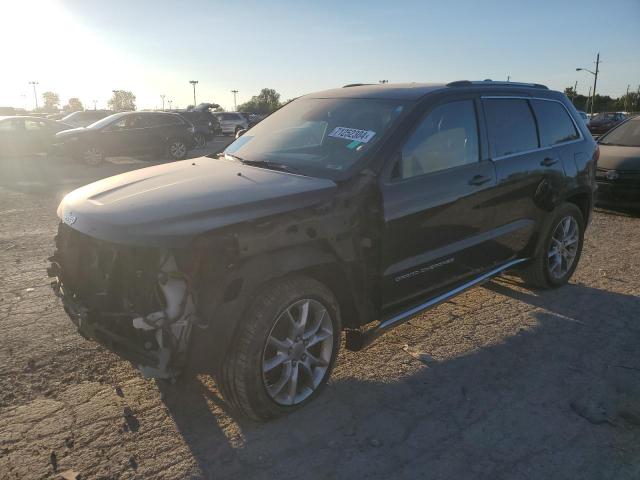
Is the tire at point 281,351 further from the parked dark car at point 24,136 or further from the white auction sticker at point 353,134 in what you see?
the parked dark car at point 24,136

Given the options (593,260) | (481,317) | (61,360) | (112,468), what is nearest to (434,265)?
(481,317)

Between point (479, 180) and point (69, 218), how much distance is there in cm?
281

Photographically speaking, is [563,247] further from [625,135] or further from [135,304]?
[625,135]

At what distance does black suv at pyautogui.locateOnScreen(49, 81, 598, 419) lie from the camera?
8.30 ft

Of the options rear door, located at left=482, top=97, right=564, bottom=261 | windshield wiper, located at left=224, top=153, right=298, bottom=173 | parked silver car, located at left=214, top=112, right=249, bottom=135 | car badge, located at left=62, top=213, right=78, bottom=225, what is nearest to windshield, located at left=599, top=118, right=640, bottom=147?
rear door, located at left=482, top=97, right=564, bottom=261

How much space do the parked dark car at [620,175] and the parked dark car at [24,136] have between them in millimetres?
16061

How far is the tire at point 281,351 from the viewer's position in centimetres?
263

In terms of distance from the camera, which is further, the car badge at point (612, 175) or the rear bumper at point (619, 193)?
the car badge at point (612, 175)

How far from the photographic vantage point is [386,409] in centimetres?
304

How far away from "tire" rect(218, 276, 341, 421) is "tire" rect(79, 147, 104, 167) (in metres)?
14.5

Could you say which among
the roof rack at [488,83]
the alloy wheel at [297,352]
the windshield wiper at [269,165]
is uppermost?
the roof rack at [488,83]

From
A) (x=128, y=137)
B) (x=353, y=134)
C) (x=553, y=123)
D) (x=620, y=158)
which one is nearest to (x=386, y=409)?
(x=353, y=134)

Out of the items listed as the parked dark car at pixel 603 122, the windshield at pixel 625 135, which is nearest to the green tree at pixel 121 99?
the parked dark car at pixel 603 122

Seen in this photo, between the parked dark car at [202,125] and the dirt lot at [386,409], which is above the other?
the parked dark car at [202,125]
